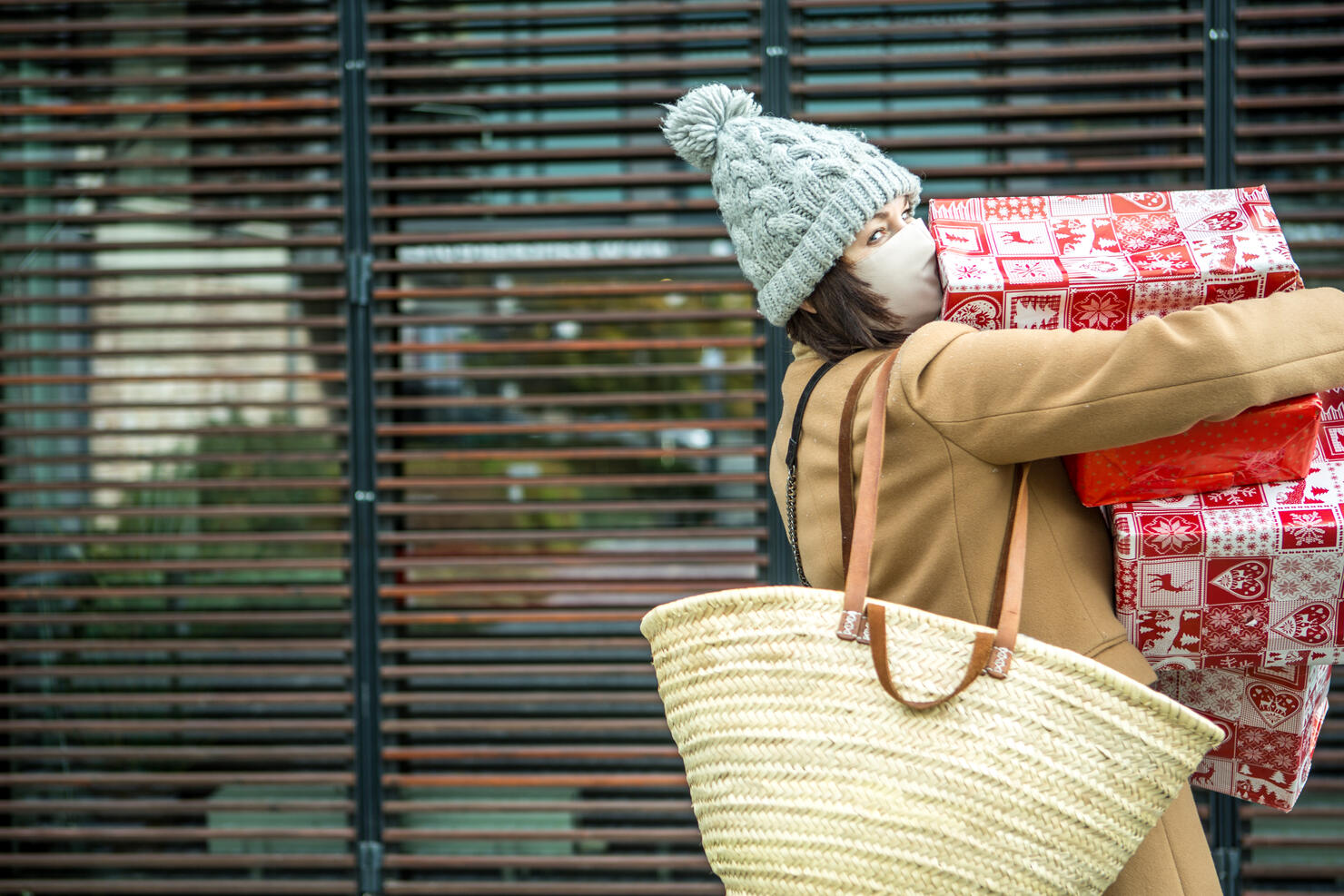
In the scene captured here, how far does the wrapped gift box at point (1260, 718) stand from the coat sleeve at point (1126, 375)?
1.69 ft

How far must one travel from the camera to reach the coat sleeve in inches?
49.6

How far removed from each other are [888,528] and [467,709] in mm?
1948

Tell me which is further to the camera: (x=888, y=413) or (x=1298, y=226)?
(x=1298, y=226)

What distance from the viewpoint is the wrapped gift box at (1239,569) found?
1418 millimetres

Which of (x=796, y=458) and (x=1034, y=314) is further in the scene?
(x=796, y=458)

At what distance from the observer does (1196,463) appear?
141 centimetres

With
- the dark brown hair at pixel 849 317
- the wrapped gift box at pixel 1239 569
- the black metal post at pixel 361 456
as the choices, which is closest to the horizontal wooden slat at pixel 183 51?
the black metal post at pixel 361 456

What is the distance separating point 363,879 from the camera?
121 inches

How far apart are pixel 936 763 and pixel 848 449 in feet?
1.43

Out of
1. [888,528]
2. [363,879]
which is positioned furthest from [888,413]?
[363,879]

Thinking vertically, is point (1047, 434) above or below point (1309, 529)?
above

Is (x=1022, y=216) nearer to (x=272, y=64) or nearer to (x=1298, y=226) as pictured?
(x=1298, y=226)

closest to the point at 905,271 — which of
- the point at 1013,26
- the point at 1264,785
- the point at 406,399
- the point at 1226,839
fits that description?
the point at 1264,785

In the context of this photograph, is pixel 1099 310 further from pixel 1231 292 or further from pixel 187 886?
pixel 187 886
